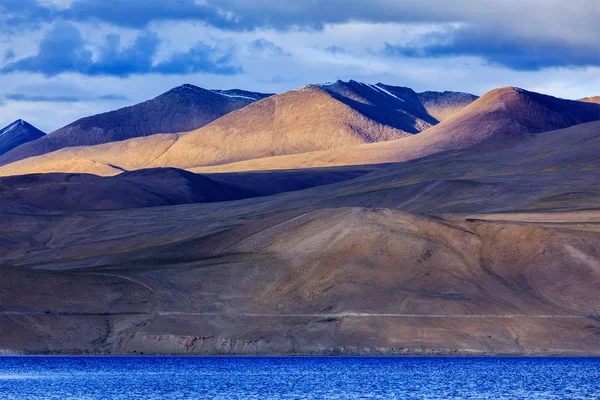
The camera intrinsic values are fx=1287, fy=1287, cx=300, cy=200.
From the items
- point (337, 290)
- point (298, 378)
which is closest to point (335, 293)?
point (337, 290)

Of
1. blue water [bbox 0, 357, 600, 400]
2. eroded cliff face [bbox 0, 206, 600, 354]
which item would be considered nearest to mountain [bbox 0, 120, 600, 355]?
eroded cliff face [bbox 0, 206, 600, 354]

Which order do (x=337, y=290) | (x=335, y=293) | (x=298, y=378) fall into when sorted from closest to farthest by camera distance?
(x=298, y=378), (x=335, y=293), (x=337, y=290)

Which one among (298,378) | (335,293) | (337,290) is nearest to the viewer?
(298,378)

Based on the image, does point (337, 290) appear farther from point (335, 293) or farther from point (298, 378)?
point (298, 378)

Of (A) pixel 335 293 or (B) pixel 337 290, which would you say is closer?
(A) pixel 335 293

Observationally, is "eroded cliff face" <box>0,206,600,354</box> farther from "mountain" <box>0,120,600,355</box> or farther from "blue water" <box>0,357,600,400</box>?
"blue water" <box>0,357,600,400</box>

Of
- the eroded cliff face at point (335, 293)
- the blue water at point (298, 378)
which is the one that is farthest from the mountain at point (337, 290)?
the blue water at point (298, 378)

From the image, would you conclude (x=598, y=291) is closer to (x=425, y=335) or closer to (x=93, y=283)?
(x=425, y=335)
